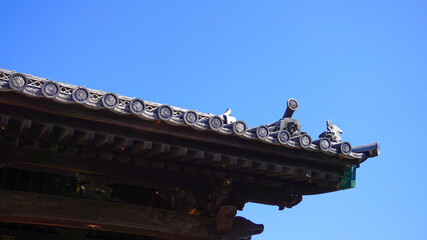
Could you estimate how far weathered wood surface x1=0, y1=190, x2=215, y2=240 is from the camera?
8.37m

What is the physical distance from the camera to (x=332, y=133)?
9461 millimetres

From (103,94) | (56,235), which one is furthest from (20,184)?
(103,94)

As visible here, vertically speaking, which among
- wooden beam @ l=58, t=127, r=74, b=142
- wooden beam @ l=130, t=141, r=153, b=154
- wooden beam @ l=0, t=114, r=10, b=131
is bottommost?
wooden beam @ l=0, t=114, r=10, b=131

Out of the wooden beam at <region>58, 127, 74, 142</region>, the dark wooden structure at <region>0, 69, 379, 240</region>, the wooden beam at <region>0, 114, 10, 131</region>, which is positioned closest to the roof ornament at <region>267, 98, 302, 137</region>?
the dark wooden structure at <region>0, 69, 379, 240</region>

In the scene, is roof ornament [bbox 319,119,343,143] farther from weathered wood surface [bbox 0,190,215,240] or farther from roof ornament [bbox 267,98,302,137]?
weathered wood surface [bbox 0,190,215,240]

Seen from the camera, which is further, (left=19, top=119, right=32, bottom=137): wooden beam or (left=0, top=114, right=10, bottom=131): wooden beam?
(left=19, top=119, right=32, bottom=137): wooden beam

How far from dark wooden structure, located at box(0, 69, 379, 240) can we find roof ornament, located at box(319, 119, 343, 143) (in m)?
0.02

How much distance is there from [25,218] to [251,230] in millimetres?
3689

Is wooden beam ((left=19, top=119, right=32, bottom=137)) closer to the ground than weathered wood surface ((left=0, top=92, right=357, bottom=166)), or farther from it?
closer to the ground

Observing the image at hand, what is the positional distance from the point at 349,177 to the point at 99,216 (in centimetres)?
409

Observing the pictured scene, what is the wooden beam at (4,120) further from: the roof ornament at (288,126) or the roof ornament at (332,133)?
the roof ornament at (332,133)

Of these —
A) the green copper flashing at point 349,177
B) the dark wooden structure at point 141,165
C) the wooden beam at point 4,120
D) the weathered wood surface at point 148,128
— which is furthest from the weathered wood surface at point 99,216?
the green copper flashing at point 349,177

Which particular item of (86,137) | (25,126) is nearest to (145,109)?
(86,137)

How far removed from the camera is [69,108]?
25.6 feet
